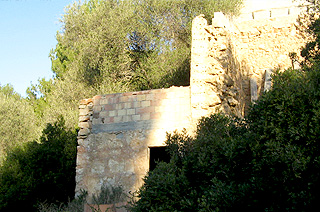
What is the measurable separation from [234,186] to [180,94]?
3.91m

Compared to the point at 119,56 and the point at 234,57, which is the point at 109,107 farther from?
the point at 119,56

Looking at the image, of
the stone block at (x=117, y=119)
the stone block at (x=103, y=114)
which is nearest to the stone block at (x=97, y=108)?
the stone block at (x=103, y=114)

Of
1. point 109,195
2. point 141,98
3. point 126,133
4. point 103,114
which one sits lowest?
point 109,195

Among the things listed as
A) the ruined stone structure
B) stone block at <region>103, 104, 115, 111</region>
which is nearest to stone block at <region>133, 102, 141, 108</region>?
the ruined stone structure

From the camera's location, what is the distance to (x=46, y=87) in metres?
24.7

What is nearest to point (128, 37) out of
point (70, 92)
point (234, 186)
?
point (70, 92)

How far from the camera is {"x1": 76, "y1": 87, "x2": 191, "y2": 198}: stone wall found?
912 cm

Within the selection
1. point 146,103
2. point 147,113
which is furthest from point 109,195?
point 146,103

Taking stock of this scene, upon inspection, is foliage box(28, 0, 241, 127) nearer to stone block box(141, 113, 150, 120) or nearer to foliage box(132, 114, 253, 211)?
stone block box(141, 113, 150, 120)

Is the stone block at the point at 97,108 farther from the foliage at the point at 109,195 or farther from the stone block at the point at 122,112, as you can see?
the foliage at the point at 109,195

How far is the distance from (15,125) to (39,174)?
8.26 m

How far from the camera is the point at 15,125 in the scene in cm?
1983

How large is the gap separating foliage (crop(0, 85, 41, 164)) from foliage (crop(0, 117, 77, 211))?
5.85 metres

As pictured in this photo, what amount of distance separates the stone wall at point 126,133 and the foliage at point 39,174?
2993 mm
